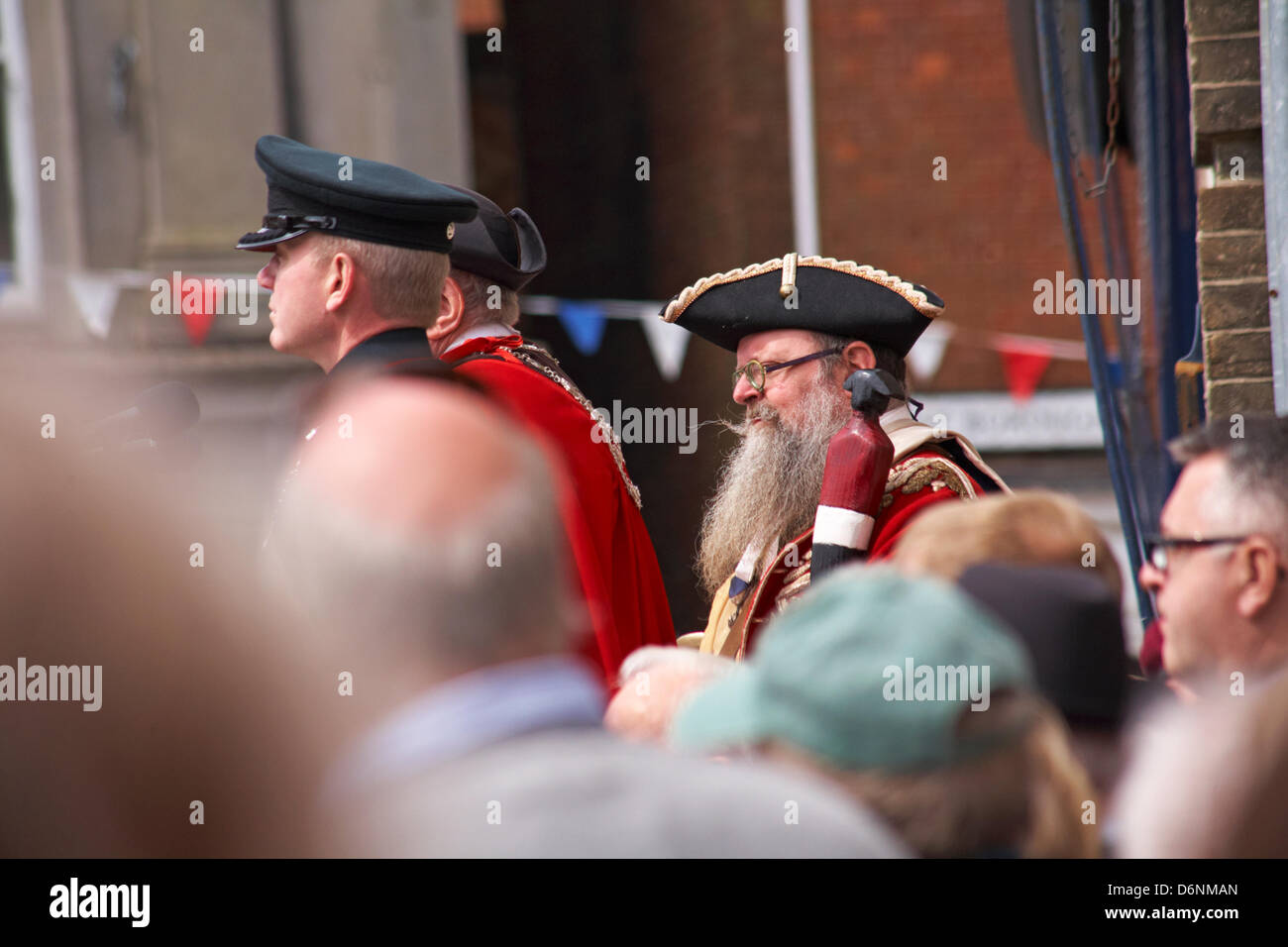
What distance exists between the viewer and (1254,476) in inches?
97.5

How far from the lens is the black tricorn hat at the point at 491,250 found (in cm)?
348

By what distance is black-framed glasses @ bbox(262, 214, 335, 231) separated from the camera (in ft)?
9.93

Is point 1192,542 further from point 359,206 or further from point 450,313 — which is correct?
point 450,313

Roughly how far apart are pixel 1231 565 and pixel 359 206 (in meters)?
1.67

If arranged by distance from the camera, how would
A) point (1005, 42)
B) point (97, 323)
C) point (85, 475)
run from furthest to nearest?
point (1005, 42) < point (97, 323) < point (85, 475)

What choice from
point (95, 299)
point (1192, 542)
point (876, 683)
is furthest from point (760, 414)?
point (95, 299)

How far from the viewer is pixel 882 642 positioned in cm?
162

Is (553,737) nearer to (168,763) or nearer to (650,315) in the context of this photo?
(168,763)

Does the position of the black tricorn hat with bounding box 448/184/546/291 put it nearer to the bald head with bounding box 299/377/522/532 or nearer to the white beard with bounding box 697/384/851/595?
the white beard with bounding box 697/384/851/595

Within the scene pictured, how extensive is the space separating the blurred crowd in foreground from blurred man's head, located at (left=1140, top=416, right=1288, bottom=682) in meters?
0.49

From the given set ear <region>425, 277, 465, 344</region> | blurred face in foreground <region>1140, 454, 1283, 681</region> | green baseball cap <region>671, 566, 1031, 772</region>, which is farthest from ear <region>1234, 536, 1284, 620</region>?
ear <region>425, 277, 465, 344</region>

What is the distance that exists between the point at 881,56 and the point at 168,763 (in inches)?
301

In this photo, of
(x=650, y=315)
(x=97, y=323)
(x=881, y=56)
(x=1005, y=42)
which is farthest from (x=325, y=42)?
(x=1005, y=42)

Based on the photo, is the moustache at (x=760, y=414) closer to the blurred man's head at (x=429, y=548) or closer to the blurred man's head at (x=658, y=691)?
the blurred man's head at (x=658, y=691)
